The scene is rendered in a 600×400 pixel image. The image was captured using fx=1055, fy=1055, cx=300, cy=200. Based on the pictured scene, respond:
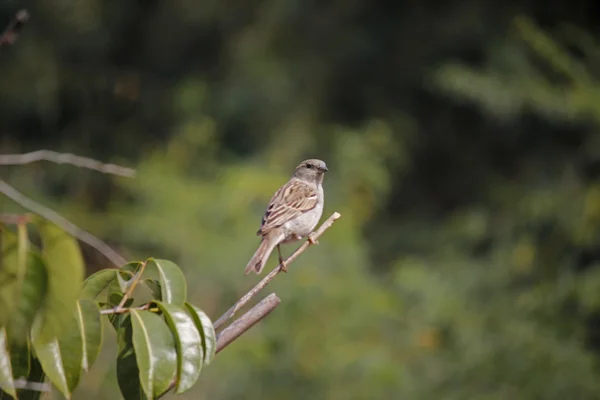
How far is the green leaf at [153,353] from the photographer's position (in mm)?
1993

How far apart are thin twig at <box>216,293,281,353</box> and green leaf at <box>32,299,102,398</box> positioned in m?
0.30

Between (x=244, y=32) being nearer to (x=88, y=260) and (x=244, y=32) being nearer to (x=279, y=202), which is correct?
(x=88, y=260)

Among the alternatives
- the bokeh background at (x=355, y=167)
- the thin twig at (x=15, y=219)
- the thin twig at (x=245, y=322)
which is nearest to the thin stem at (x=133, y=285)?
the thin twig at (x=245, y=322)

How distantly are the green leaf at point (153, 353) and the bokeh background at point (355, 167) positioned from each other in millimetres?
5657

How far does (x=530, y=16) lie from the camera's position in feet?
42.9

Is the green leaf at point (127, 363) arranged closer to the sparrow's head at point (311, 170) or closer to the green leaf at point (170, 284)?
the green leaf at point (170, 284)

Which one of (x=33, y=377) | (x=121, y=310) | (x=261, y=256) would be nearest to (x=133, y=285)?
(x=121, y=310)

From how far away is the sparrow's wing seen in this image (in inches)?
163

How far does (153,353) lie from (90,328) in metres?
0.13

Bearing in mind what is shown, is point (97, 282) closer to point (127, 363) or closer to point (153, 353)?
point (127, 363)

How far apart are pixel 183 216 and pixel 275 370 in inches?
116

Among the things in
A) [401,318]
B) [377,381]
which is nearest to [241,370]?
[377,381]

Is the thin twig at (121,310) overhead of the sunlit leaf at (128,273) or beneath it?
beneath

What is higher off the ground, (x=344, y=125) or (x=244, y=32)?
(x=244, y=32)
